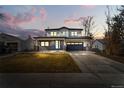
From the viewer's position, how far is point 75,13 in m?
6.26

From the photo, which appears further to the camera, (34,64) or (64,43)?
(64,43)

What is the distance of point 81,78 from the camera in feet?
17.1

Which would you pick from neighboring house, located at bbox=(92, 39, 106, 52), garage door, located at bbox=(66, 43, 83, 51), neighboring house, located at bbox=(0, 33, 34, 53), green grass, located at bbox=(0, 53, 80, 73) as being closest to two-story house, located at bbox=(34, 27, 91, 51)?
garage door, located at bbox=(66, 43, 83, 51)

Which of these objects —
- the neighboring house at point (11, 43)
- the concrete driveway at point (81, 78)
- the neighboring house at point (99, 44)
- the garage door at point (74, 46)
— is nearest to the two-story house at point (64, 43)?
the garage door at point (74, 46)

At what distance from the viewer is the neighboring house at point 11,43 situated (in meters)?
6.51

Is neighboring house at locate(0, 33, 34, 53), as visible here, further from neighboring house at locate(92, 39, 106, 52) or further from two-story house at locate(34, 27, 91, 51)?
neighboring house at locate(92, 39, 106, 52)

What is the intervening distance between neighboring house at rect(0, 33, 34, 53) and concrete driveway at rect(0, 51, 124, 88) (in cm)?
114

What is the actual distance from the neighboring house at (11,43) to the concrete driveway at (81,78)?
3.75 feet

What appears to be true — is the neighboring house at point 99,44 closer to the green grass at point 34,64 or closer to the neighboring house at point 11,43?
the green grass at point 34,64

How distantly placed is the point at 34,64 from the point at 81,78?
1.84 m

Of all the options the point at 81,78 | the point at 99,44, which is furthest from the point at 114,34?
the point at 81,78

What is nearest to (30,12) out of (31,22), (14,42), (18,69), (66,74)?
(31,22)

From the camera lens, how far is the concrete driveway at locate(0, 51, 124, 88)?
4.86 metres

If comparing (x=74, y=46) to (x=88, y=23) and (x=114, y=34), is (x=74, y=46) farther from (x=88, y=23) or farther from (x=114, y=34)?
(x=88, y=23)
